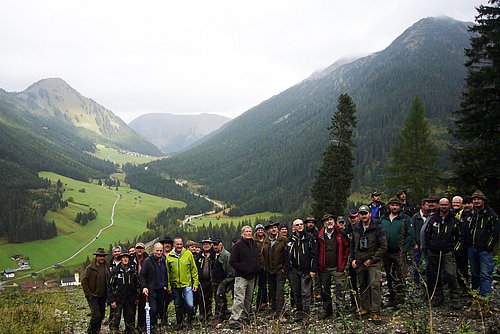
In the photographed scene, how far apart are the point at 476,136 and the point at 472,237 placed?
932 cm

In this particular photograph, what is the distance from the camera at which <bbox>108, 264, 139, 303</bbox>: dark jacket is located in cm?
999

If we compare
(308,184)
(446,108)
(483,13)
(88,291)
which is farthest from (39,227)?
(446,108)

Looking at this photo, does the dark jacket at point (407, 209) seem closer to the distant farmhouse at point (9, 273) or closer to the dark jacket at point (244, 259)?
the dark jacket at point (244, 259)

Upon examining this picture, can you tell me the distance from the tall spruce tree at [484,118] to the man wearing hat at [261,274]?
1055cm

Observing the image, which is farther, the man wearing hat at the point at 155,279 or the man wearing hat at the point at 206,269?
the man wearing hat at the point at 206,269

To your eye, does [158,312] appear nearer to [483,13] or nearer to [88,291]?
[88,291]

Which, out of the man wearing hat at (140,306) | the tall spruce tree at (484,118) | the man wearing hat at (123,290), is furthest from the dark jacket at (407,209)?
the man wearing hat at (123,290)

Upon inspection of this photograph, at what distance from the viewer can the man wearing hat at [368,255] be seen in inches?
340

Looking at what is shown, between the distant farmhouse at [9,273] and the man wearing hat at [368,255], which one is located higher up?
the man wearing hat at [368,255]

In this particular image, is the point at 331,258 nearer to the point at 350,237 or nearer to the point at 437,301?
the point at 350,237

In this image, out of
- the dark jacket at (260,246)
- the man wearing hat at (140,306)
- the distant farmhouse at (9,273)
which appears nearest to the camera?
the dark jacket at (260,246)

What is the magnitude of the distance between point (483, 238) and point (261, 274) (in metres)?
6.37

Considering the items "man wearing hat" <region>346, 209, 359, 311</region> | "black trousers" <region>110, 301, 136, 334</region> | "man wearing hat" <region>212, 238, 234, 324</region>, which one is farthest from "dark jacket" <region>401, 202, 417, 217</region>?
"black trousers" <region>110, 301, 136, 334</region>

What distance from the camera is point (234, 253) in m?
9.82
